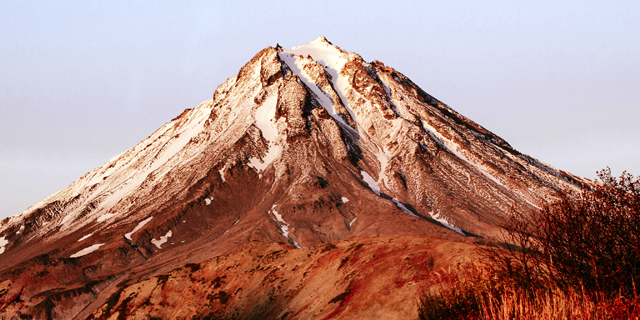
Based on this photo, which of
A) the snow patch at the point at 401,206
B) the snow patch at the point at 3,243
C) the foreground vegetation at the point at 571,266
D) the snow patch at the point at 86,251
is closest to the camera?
the foreground vegetation at the point at 571,266

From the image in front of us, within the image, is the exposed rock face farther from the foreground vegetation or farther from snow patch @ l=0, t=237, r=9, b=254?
snow patch @ l=0, t=237, r=9, b=254

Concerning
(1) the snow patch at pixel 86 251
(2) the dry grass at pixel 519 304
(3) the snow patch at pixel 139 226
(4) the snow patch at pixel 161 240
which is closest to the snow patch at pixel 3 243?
(1) the snow patch at pixel 86 251

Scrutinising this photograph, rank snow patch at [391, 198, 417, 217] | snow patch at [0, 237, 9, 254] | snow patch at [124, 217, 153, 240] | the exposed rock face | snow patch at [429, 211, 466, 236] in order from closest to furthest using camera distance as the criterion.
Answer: the exposed rock face → snow patch at [124, 217, 153, 240] → snow patch at [429, 211, 466, 236] → snow patch at [391, 198, 417, 217] → snow patch at [0, 237, 9, 254]

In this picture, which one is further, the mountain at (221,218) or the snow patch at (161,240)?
the snow patch at (161,240)

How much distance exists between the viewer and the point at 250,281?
65875 mm

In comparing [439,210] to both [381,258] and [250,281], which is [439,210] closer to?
[250,281]

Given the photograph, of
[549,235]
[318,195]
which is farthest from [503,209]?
[549,235]

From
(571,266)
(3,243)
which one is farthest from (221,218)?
(571,266)

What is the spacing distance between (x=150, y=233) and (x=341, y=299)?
13069 cm

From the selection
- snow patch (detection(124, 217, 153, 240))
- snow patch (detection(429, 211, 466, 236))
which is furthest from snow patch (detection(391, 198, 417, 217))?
snow patch (detection(124, 217, 153, 240))

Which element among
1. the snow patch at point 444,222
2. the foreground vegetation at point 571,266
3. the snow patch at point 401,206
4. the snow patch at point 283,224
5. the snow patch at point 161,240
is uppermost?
the snow patch at point 161,240

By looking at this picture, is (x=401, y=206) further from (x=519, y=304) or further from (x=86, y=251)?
(x=519, y=304)

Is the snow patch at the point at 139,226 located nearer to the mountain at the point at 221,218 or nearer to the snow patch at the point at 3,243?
the mountain at the point at 221,218

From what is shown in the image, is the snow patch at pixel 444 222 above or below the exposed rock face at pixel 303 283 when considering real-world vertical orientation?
below
